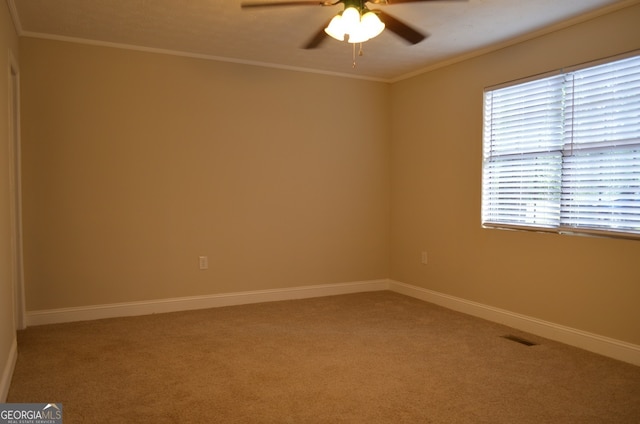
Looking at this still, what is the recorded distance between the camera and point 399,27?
2.85 m

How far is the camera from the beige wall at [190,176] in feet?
13.3

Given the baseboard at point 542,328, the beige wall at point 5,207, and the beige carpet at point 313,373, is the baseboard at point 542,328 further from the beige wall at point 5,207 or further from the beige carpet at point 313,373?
the beige wall at point 5,207

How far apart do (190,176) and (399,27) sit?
2.56 metres

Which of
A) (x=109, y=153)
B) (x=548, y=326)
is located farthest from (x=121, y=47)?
(x=548, y=326)

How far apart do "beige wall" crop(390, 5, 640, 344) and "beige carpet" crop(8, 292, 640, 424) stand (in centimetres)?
35

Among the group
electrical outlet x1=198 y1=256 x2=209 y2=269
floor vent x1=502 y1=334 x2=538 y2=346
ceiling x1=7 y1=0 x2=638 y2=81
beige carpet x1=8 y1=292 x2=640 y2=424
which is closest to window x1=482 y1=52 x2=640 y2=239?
ceiling x1=7 y1=0 x2=638 y2=81

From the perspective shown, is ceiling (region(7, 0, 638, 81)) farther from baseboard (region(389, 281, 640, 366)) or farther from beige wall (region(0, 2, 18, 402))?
baseboard (region(389, 281, 640, 366))

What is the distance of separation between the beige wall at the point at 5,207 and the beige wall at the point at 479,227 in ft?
12.2

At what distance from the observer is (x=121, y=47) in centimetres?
423

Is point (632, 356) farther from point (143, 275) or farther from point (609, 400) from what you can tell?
point (143, 275)

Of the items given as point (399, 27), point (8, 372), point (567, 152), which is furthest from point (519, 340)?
point (8, 372)

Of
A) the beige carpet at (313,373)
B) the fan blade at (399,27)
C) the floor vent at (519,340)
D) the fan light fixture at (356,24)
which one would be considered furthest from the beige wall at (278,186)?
the fan light fixture at (356,24)

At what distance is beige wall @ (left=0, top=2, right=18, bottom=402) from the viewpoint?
2.73 metres

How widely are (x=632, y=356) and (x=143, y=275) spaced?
399cm
